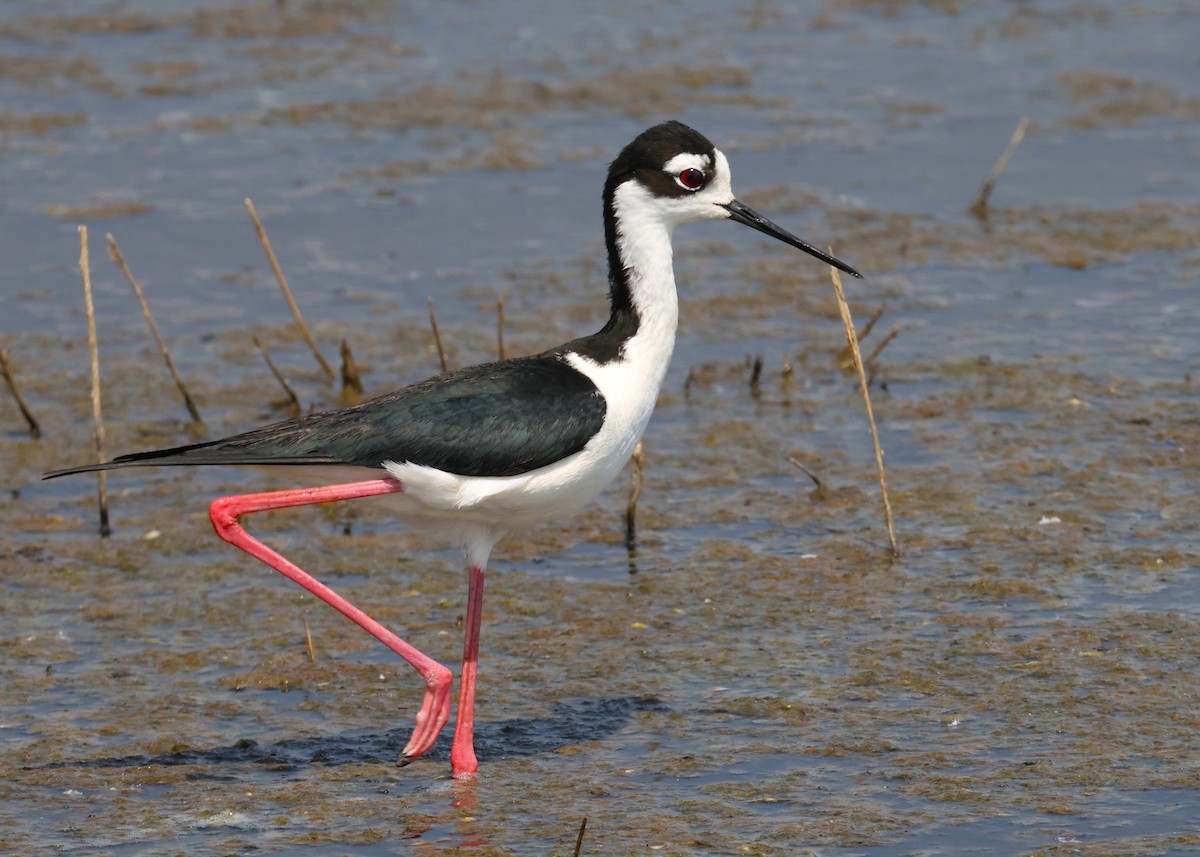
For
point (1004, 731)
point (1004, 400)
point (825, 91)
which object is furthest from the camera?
point (825, 91)

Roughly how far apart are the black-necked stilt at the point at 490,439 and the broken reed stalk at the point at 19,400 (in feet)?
7.66

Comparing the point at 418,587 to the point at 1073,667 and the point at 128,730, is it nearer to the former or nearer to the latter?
the point at 128,730

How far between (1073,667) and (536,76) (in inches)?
275

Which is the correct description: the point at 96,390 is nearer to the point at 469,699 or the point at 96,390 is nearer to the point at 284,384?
the point at 284,384

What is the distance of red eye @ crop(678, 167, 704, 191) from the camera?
18.1ft

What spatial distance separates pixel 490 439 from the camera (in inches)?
204

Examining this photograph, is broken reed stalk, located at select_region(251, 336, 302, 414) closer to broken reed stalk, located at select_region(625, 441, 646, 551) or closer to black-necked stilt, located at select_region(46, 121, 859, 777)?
broken reed stalk, located at select_region(625, 441, 646, 551)

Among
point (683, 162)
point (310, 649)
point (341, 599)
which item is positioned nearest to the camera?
point (341, 599)

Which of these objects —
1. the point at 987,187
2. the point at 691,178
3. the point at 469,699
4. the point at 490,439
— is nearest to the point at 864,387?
the point at 691,178

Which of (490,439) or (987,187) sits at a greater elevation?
(987,187)

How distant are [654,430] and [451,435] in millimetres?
2648

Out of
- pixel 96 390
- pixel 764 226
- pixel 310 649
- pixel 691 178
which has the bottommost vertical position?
pixel 310 649

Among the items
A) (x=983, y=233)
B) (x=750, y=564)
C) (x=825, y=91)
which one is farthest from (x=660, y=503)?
(x=825, y=91)

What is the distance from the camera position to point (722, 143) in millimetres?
10648
